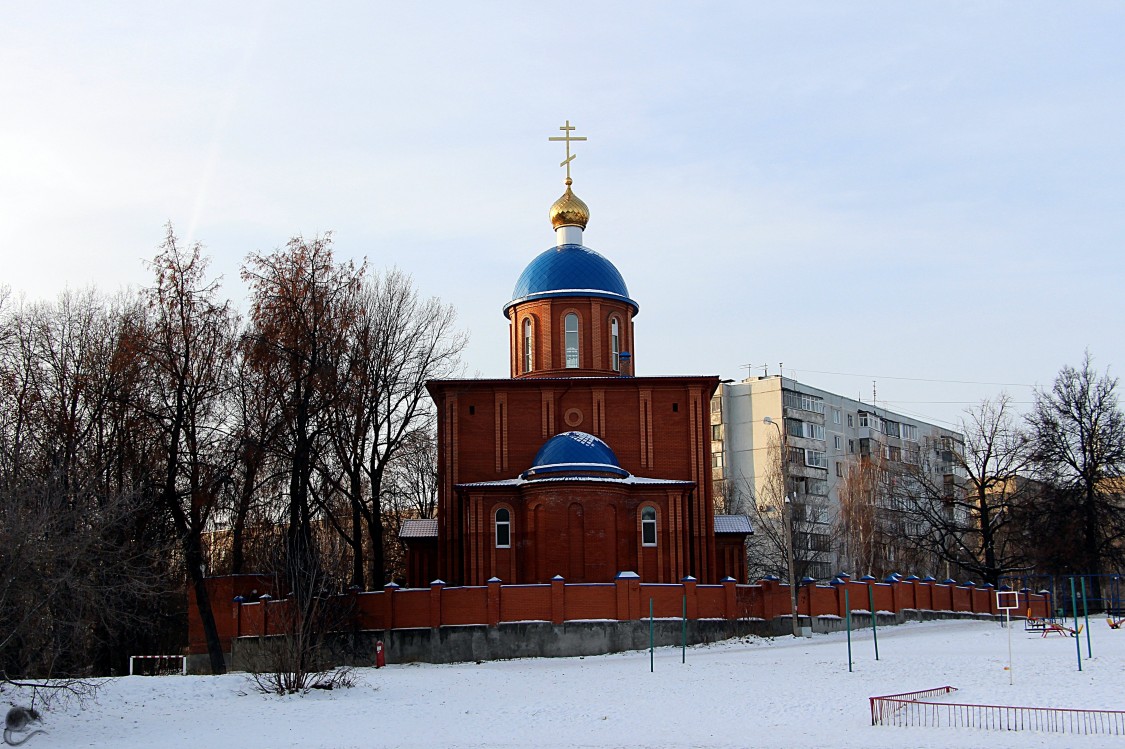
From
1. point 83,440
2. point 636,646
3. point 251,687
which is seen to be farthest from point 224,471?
point 636,646

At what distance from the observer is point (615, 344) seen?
36.7 m

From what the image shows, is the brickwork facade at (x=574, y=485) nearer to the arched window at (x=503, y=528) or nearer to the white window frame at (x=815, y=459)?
the arched window at (x=503, y=528)

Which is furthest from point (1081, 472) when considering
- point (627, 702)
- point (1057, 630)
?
point (627, 702)

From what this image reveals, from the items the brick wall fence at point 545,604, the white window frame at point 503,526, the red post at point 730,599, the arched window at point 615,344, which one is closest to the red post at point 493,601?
the brick wall fence at point 545,604

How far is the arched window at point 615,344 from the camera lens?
36.4m

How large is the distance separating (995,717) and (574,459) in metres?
16.7

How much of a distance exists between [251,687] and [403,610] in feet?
21.7

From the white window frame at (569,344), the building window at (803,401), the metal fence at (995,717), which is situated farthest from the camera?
the building window at (803,401)

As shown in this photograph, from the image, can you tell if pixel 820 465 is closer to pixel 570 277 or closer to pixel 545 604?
pixel 570 277

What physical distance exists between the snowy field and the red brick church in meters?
5.83

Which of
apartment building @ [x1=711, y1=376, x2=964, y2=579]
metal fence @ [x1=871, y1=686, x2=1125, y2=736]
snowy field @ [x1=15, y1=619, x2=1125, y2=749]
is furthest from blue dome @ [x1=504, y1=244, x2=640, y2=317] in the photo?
metal fence @ [x1=871, y1=686, x2=1125, y2=736]

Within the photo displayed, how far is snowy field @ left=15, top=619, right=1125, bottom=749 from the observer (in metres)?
16.5

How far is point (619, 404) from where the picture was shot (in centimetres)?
3484

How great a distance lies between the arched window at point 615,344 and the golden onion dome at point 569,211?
3720mm
